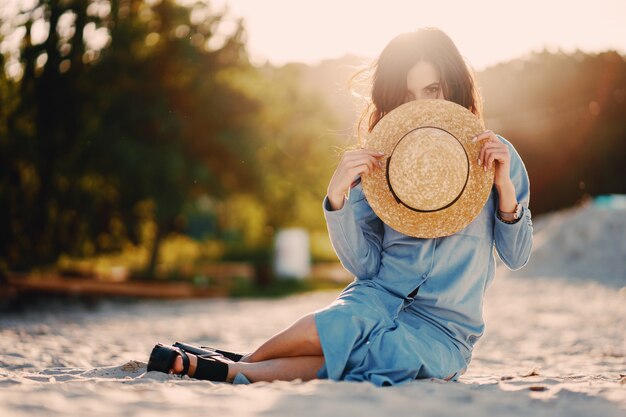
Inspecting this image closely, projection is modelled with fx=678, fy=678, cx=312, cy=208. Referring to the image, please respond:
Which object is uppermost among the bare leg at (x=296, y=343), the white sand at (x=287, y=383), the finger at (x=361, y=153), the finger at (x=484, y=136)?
the finger at (x=484, y=136)

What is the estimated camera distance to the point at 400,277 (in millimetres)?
3029

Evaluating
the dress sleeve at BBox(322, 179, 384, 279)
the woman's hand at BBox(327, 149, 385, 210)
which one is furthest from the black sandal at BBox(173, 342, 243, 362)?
the woman's hand at BBox(327, 149, 385, 210)

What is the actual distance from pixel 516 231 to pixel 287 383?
1184mm

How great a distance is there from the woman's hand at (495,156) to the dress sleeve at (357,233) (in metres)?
0.58

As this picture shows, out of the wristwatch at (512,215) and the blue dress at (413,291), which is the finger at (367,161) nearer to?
the blue dress at (413,291)

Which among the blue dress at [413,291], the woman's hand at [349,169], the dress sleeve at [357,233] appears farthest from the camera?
the dress sleeve at [357,233]

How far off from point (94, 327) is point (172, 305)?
3774 mm

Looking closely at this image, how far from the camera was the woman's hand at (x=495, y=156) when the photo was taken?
2859 millimetres

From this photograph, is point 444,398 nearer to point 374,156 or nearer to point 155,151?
point 374,156

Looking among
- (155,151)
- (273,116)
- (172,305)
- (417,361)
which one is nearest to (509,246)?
(417,361)

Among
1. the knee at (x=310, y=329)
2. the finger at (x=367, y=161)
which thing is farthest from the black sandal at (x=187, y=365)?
the finger at (x=367, y=161)

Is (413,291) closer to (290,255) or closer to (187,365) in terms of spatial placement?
(187,365)

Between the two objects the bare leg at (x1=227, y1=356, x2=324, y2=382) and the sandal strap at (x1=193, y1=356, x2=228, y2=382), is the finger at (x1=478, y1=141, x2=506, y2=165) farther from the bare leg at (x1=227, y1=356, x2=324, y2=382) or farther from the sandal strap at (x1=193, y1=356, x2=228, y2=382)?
the sandal strap at (x1=193, y1=356, x2=228, y2=382)

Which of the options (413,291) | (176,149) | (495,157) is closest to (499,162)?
(495,157)
